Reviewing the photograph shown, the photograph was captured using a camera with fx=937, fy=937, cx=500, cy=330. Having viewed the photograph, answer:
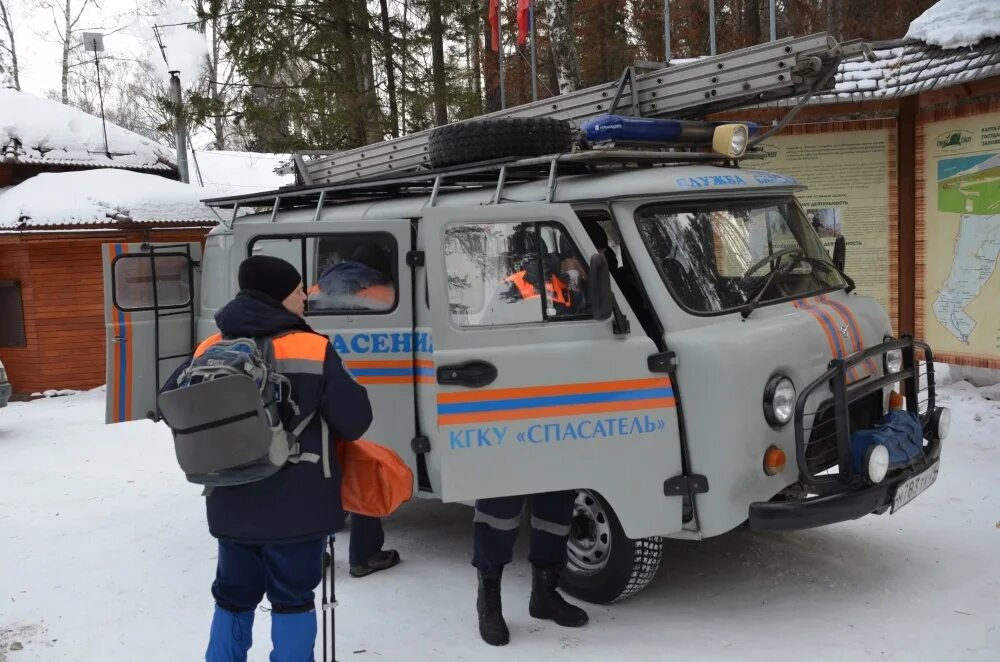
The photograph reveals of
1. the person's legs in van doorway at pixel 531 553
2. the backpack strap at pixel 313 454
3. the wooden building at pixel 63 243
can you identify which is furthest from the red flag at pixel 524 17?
the backpack strap at pixel 313 454

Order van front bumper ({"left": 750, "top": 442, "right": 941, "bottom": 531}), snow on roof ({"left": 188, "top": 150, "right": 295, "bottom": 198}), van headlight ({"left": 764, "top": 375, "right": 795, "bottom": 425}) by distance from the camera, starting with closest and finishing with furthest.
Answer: van front bumper ({"left": 750, "top": 442, "right": 941, "bottom": 531}) → van headlight ({"left": 764, "top": 375, "right": 795, "bottom": 425}) → snow on roof ({"left": 188, "top": 150, "right": 295, "bottom": 198})

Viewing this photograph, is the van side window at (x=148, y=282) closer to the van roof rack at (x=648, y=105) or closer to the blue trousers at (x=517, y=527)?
the van roof rack at (x=648, y=105)

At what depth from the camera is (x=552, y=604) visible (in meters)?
4.67

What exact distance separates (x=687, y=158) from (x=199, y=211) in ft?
33.5

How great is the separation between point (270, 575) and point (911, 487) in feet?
10.2

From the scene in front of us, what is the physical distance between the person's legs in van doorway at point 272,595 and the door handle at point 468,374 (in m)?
1.02

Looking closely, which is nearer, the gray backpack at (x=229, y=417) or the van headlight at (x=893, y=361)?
the gray backpack at (x=229, y=417)

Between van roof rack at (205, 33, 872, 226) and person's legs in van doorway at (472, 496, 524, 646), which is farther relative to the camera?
van roof rack at (205, 33, 872, 226)

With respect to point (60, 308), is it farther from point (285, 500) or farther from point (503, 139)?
point (285, 500)

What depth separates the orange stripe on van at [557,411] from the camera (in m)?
4.33

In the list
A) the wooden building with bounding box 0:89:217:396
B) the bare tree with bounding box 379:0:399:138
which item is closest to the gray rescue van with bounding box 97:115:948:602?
the bare tree with bounding box 379:0:399:138

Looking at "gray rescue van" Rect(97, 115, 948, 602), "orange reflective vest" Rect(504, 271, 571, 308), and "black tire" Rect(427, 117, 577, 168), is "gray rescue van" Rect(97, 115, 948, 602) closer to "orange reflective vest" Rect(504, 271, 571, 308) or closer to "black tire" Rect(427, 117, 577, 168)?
"orange reflective vest" Rect(504, 271, 571, 308)

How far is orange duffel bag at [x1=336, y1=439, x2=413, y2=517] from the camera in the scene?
3.77m

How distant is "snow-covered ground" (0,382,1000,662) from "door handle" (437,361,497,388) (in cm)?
129
